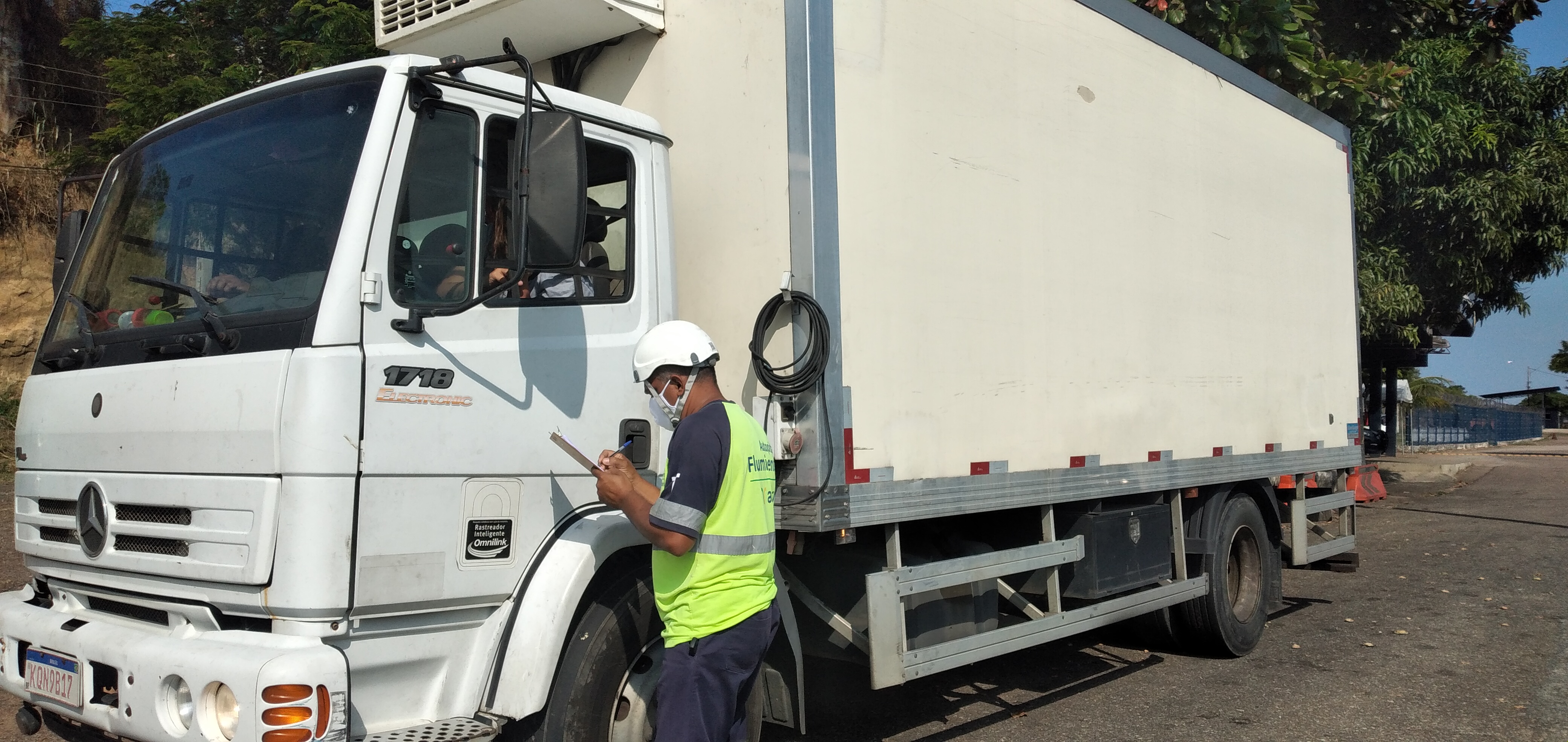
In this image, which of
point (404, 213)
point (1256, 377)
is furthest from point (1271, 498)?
point (404, 213)

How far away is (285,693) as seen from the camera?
9.40 feet

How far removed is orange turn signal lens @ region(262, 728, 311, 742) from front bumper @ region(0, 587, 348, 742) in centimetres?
1

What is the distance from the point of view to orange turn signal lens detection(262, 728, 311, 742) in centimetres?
285

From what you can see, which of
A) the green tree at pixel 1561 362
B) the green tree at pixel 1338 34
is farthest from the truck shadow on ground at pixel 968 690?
the green tree at pixel 1561 362

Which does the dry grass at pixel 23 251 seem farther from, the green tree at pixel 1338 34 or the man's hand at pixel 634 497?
the man's hand at pixel 634 497

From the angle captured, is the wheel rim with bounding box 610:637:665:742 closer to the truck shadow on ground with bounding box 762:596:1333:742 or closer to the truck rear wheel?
the truck rear wheel

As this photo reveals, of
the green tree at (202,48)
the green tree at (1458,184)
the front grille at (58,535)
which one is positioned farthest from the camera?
the green tree at (1458,184)

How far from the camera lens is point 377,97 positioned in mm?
3365

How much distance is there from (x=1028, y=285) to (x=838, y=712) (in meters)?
2.47

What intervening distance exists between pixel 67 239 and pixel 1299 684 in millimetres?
6606

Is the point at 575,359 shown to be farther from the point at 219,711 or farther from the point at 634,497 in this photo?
the point at 219,711

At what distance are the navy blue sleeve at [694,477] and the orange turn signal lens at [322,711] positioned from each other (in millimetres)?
961

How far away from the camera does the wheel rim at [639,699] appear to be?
371cm

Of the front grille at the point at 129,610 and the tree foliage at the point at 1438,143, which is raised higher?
the tree foliage at the point at 1438,143
